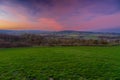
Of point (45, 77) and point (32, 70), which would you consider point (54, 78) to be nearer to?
point (45, 77)

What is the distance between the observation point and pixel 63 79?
11609mm

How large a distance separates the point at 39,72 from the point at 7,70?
2.77 meters

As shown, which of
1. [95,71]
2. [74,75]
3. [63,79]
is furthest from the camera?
[95,71]

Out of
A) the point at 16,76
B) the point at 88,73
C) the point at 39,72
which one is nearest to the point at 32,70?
the point at 39,72

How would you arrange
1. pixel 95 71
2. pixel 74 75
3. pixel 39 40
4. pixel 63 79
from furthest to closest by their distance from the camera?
1. pixel 39 40
2. pixel 95 71
3. pixel 74 75
4. pixel 63 79

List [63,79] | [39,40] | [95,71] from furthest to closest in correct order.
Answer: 1. [39,40]
2. [95,71]
3. [63,79]

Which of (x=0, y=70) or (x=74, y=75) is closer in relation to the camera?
(x=74, y=75)

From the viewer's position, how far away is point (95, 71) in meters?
13.4

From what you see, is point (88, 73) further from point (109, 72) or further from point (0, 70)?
point (0, 70)

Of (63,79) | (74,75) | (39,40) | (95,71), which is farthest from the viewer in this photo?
(39,40)

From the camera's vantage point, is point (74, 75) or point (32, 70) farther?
point (32, 70)

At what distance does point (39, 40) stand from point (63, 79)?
39.3 meters

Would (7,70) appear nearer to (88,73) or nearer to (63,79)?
(63,79)

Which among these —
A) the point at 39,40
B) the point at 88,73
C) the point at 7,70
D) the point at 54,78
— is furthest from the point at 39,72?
the point at 39,40
